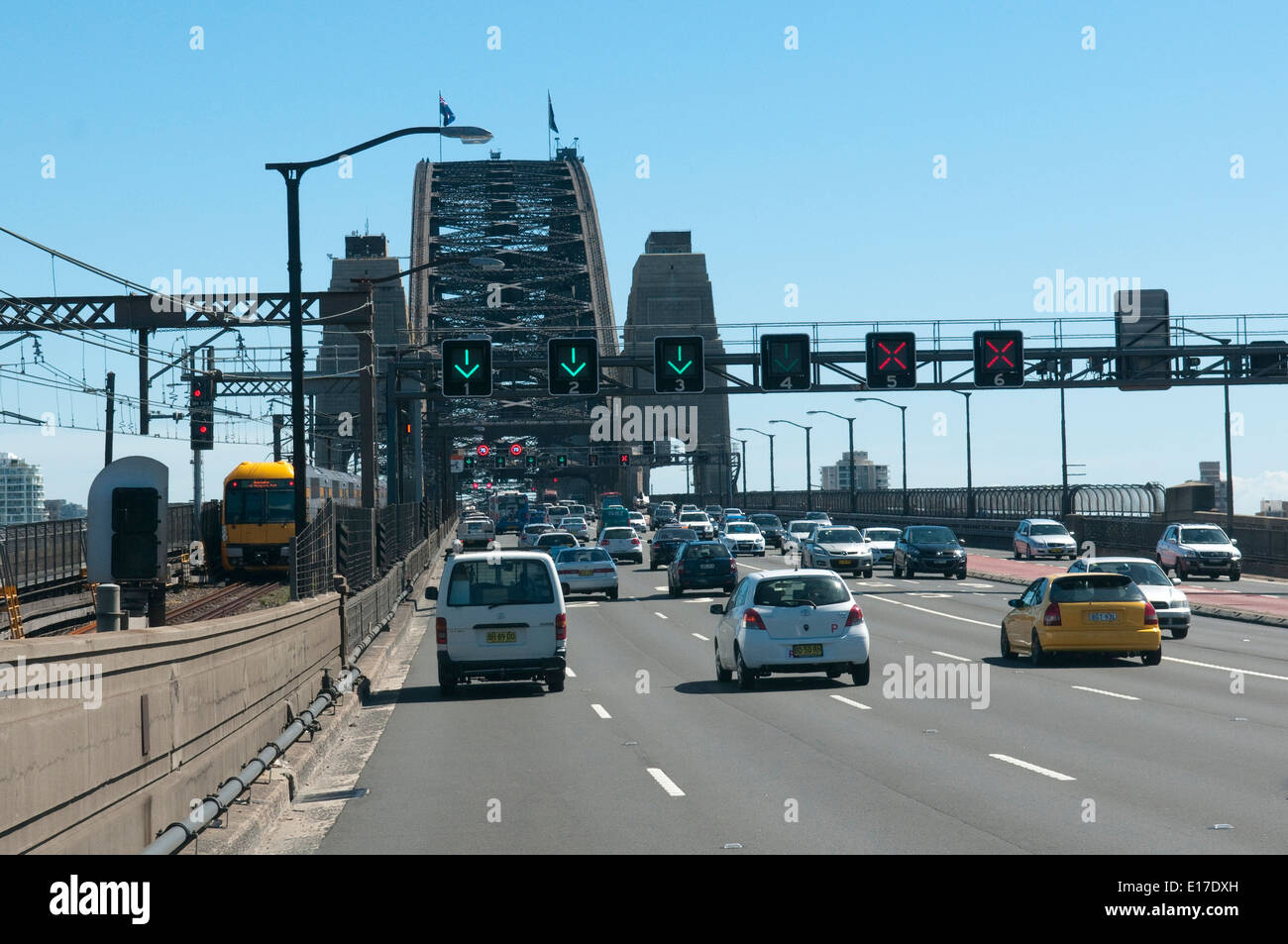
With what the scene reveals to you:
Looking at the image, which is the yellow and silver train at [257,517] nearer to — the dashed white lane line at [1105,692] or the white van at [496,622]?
the white van at [496,622]

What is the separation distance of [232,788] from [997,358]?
36.6 m

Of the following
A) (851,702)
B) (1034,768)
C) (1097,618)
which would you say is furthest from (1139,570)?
(1034,768)

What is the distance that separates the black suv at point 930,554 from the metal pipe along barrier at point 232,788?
34848mm

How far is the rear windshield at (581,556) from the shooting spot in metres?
43.4

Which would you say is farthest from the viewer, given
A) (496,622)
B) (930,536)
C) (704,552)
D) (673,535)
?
(673,535)

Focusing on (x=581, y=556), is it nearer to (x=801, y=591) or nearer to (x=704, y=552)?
(x=704, y=552)

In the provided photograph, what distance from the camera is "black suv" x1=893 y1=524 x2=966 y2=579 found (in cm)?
5012

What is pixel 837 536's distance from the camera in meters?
51.4

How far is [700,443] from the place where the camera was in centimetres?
17812

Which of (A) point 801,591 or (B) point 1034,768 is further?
(A) point 801,591
